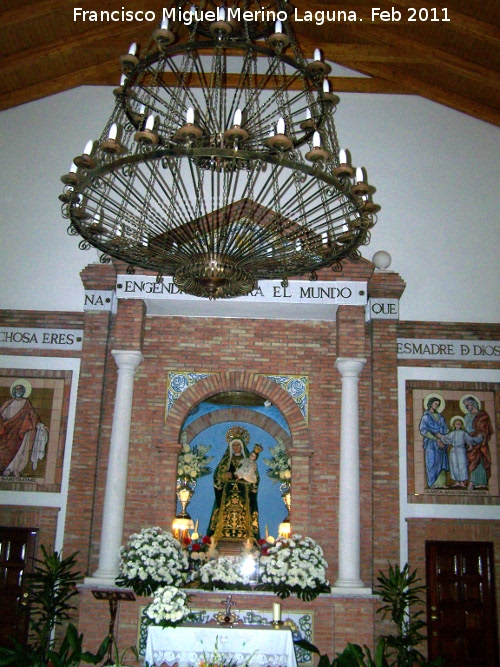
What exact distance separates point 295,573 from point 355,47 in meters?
7.36

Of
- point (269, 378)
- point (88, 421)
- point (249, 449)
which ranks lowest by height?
point (249, 449)

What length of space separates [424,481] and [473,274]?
2.99 m

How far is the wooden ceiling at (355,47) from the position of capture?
9.78 m

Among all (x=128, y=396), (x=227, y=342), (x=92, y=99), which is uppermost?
(x=92, y=99)

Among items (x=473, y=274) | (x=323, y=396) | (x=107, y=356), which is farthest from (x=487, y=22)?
(x=107, y=356)

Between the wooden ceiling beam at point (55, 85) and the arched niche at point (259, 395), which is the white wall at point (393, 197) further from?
the arched niche at point (259, 395)

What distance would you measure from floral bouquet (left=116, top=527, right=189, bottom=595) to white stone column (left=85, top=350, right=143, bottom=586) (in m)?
0.23

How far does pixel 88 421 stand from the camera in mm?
9992

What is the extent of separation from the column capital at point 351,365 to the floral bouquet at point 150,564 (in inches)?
120

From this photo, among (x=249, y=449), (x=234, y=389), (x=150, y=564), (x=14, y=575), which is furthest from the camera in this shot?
(x=249, y=449)

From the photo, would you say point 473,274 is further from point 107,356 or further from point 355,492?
point 107,356

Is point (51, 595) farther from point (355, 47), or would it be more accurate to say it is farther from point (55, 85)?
point (355, 47)

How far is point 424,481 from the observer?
9992mm

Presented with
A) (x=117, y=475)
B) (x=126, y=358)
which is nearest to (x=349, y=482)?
(x=117, y=475)
